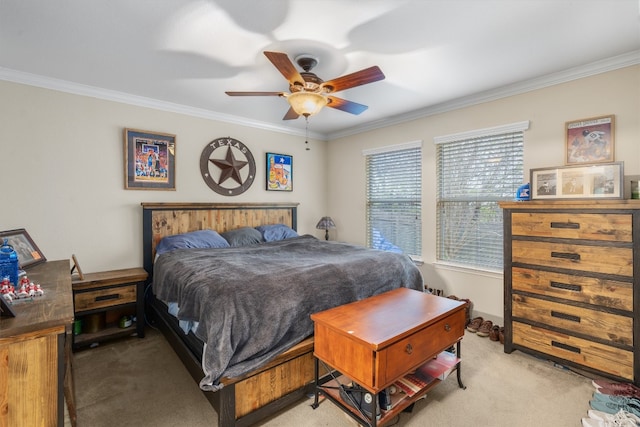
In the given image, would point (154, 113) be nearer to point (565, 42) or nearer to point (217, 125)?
point (217, 125)

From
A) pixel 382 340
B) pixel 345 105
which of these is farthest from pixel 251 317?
pixel 345 105

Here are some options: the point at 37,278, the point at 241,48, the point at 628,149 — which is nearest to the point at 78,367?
the point at 37,278

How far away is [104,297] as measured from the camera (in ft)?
9.30

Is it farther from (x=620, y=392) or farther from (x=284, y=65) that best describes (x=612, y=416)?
(x=284, y=65)

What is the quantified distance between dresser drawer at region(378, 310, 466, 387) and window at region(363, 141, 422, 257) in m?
1.98

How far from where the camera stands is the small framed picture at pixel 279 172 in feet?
14.9

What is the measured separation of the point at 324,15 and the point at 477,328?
126 inches

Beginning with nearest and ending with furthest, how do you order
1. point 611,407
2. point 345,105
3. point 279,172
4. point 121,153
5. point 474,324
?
point 611,407 → point 345,105 → point 474,324 → point 121,153 → point 279,172

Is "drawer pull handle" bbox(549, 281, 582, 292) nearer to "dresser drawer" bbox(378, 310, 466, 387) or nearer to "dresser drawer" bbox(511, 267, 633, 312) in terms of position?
"dresser drawer" bbox(511, 267, 633, 312)

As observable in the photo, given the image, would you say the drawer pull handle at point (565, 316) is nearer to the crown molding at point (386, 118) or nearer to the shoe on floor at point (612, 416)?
the shoe on floor at point (612, 416)

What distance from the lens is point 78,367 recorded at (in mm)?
2479

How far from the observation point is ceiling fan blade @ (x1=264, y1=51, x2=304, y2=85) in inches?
72.7

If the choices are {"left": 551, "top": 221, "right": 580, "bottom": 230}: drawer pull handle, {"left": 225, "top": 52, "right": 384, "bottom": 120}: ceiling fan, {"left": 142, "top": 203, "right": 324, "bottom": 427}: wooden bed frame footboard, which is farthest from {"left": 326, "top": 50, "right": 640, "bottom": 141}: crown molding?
{"left": 142, "top": 203, "right": 324, "bottom": 427}: wooden bed frame footboard

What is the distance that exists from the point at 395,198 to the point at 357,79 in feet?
7.97
